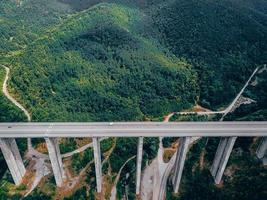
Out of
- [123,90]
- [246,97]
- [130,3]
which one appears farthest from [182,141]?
[130,3]

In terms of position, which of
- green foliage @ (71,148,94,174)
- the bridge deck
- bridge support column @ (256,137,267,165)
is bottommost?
green foliage @ (71,148,94,174)

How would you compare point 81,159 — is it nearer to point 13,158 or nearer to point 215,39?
point 13,158

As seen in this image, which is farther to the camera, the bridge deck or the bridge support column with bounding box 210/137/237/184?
the bridge support column with bounding box 210/137/237/184

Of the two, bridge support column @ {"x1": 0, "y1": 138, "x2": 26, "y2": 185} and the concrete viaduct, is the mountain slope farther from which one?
the concrete viaduct

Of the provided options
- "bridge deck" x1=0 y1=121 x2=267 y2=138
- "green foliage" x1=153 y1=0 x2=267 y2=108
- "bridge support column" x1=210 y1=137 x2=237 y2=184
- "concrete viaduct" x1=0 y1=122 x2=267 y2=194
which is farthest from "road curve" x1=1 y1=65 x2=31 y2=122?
"green foliage" x1=153 y1=0 x2=267 y2=108

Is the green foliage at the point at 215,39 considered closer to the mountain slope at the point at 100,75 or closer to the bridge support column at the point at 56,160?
the mountain slope at the point at 100,75

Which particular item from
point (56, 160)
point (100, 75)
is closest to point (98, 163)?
point (56, 160)
